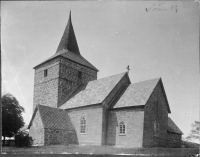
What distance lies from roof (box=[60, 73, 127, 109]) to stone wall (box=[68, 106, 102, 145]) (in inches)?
29.8

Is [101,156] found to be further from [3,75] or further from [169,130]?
[169,130]

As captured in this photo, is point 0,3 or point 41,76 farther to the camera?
point 41,76

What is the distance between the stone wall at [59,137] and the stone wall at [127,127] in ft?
13.8

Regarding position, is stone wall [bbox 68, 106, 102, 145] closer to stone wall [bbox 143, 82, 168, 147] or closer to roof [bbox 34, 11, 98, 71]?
stone wall [bbox 143, 82, 168, 147]

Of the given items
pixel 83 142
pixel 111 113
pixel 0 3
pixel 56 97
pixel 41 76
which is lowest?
pixel 83 142

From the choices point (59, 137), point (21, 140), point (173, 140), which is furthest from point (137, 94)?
point (21, 140)

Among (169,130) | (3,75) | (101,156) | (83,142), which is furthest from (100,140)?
(3,75)

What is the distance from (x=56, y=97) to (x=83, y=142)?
25.4ft

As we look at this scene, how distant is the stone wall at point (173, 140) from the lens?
23719 millimetres

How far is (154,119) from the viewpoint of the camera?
20891mm

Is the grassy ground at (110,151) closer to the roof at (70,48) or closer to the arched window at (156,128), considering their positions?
the arched window at (156,128)

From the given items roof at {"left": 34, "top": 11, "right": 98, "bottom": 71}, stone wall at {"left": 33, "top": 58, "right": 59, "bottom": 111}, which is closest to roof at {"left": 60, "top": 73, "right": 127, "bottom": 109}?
stone wall at {"left": 33, "top": 58, "right": 59, "bottom": 111}

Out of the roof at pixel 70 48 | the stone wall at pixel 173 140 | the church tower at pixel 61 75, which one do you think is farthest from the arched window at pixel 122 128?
the roof at pixel 70 48

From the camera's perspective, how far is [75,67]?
97.4 feet
